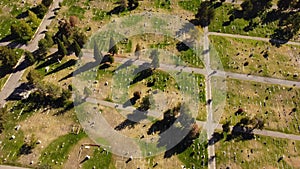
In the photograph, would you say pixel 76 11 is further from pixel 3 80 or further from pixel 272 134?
pixel 272 134

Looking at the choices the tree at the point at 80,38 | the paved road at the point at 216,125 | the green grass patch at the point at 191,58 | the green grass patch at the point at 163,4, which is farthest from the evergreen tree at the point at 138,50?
the green grass patch at the point at 163,4

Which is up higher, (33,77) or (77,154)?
(33,77)

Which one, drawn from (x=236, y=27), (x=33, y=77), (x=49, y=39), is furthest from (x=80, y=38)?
(x=236, y=27)

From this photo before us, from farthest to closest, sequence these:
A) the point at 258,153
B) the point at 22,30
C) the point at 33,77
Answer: the point at 22,30 → the point at 33,77 → the point at 258,153

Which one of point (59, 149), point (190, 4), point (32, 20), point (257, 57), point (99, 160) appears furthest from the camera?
point (190, 4)

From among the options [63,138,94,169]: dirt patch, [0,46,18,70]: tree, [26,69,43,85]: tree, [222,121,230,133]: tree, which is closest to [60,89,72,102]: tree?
[26,69,43,85]: tree

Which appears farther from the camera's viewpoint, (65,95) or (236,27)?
(236,27)

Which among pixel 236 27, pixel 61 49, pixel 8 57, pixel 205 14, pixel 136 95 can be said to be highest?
pixel 205 14
